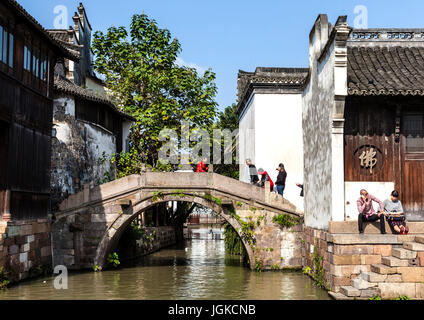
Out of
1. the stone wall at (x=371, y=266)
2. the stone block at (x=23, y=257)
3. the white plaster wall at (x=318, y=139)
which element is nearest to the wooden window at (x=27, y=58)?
the stone block at (x=23, y=257)

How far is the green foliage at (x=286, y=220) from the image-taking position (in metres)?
17.4

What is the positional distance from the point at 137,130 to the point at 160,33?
4.78m

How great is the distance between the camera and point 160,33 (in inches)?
977

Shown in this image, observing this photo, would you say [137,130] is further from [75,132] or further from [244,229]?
[244,229]

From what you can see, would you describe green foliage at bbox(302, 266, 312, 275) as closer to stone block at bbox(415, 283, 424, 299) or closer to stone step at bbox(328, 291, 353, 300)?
stone step at bbox(328, 291, 353, 300)

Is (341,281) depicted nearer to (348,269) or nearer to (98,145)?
(348,269)

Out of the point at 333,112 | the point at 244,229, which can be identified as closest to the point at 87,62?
the point at 244,229

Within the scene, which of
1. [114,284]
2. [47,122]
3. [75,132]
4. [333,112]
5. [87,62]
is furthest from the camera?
[87,62]

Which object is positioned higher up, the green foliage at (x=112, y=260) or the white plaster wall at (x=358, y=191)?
the white plaster wall at (x=358, y=191)

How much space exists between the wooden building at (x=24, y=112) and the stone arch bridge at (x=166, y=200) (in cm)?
139

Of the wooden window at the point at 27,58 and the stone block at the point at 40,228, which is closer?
the wooden window at the point at 27,58

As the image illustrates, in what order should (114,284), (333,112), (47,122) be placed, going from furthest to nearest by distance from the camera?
(47,122) < (114,284) < (333,112)

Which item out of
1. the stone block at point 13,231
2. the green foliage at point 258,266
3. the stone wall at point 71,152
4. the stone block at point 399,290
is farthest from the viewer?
the stone wall at point 71,152

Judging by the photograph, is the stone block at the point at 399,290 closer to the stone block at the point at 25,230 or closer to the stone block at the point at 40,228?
the stone block at the point at 25,230
